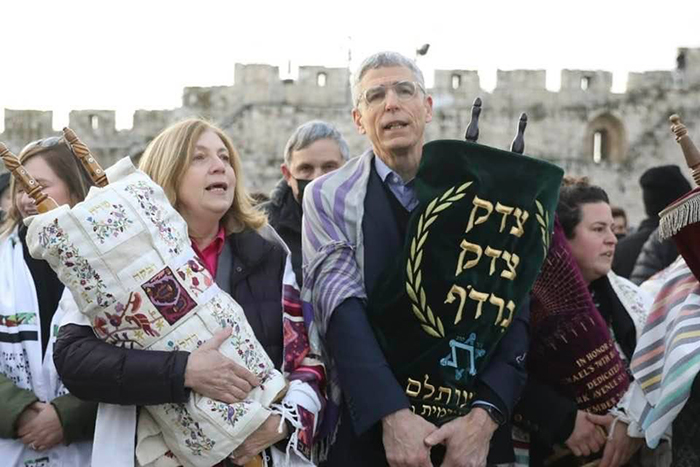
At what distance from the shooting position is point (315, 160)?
196 inches

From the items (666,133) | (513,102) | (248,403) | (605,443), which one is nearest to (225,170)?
(248,403)

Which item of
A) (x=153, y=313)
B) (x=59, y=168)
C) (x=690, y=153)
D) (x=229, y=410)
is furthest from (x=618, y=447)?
(x=59, y=168)

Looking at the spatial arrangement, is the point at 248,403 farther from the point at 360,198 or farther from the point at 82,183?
the point at 82,183

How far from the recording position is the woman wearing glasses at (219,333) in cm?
321

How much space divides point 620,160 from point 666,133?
1.41 meters

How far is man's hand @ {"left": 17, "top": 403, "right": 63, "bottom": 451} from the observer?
3.73 metres

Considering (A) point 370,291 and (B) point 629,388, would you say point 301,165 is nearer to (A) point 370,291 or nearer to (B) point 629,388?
(A) point 370,291

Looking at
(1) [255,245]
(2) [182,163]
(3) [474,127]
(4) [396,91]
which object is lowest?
(1) [255,245]

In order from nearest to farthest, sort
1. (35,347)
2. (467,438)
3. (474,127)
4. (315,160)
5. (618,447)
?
1. (467,438)
2. (474,127)
3. (35,347)
4. (618,447)
5. (315,160)

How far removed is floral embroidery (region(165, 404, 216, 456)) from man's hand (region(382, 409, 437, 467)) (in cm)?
69

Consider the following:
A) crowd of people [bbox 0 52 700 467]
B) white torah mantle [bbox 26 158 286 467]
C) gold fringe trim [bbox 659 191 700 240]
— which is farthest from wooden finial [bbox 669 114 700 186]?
white torah mantle [bbox 26 158 286 467]

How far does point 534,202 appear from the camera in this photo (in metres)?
3.50

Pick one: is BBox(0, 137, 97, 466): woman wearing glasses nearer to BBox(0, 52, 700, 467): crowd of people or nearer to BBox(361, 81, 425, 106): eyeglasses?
BBox(0, 52, 700, 467): crowd of people

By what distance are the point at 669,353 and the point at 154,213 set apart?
2271 millimetres
